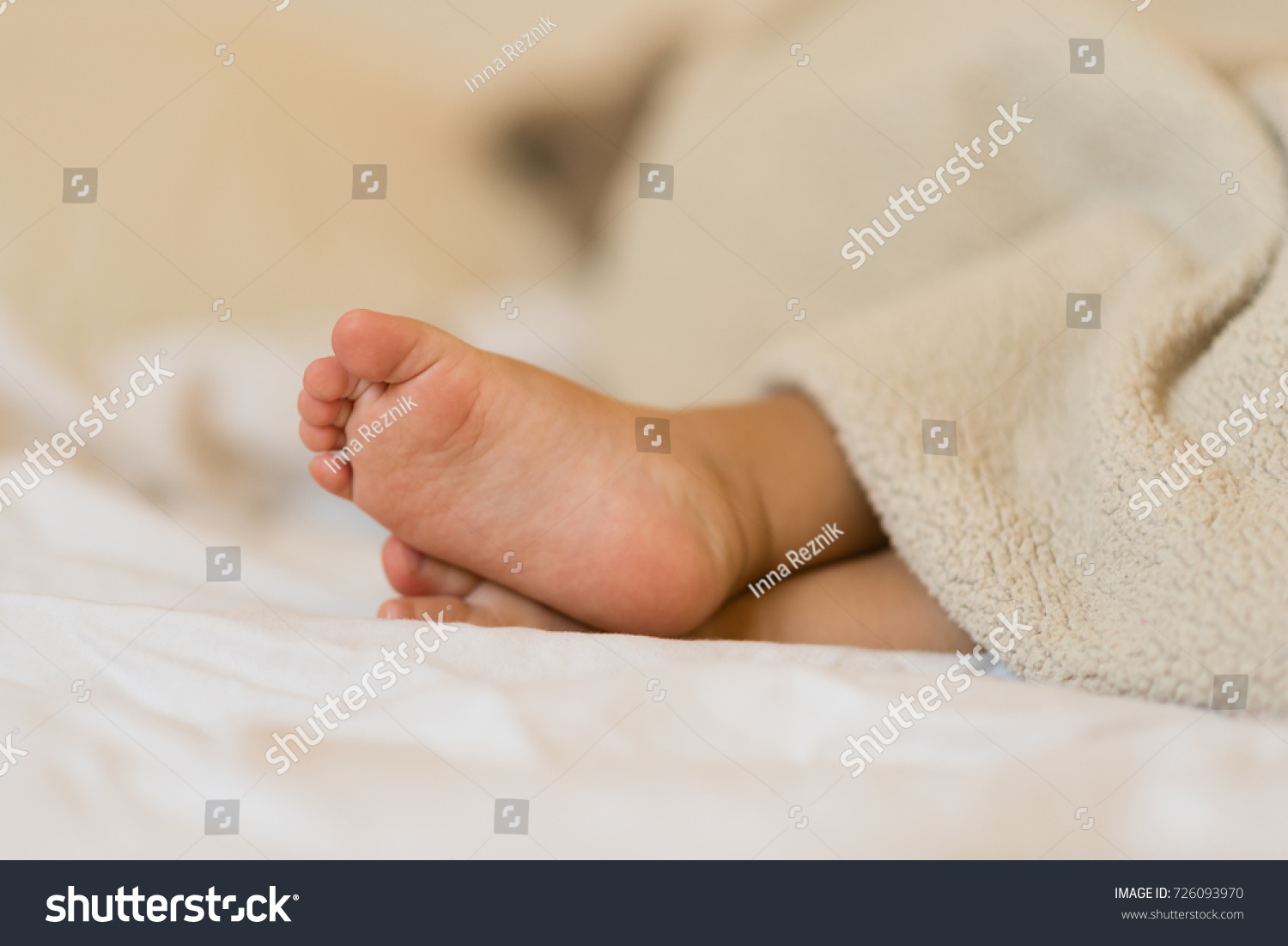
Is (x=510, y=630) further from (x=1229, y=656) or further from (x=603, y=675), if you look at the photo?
(x=1229, y=656)

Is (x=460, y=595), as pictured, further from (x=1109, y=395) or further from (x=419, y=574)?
(x=1109, y=395)

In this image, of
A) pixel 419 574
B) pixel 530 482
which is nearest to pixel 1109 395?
pixel 530 482

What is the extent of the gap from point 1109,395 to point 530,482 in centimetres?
39

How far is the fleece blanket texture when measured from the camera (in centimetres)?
53

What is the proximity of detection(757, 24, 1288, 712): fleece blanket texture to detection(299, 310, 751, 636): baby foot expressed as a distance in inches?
5.7

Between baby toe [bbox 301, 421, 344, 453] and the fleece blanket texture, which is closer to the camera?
the fleece blanket texture

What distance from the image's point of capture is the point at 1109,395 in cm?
63

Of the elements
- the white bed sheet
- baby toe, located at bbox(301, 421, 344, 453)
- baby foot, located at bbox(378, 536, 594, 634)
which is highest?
baby toe, located at bbox(301, 421, 344, 453)

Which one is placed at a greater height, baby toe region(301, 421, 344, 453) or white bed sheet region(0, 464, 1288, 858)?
baby toe region(301, 421, 344, 453)

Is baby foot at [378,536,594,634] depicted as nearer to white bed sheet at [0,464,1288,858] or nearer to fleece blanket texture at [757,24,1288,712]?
white bed sheet at [0,464,1288,858]

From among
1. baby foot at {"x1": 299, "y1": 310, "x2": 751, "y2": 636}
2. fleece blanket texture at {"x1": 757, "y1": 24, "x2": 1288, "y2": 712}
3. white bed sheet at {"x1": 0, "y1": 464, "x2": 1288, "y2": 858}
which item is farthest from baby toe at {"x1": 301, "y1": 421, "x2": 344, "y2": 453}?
fleece blanket texture at {"x1": 757, "y1": 24, "x2": 1288, "y2": 712}

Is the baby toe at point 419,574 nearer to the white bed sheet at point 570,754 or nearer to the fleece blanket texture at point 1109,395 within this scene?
the white bed sheet at point 570,754

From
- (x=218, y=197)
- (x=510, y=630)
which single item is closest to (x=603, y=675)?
(x=510, y=630)
